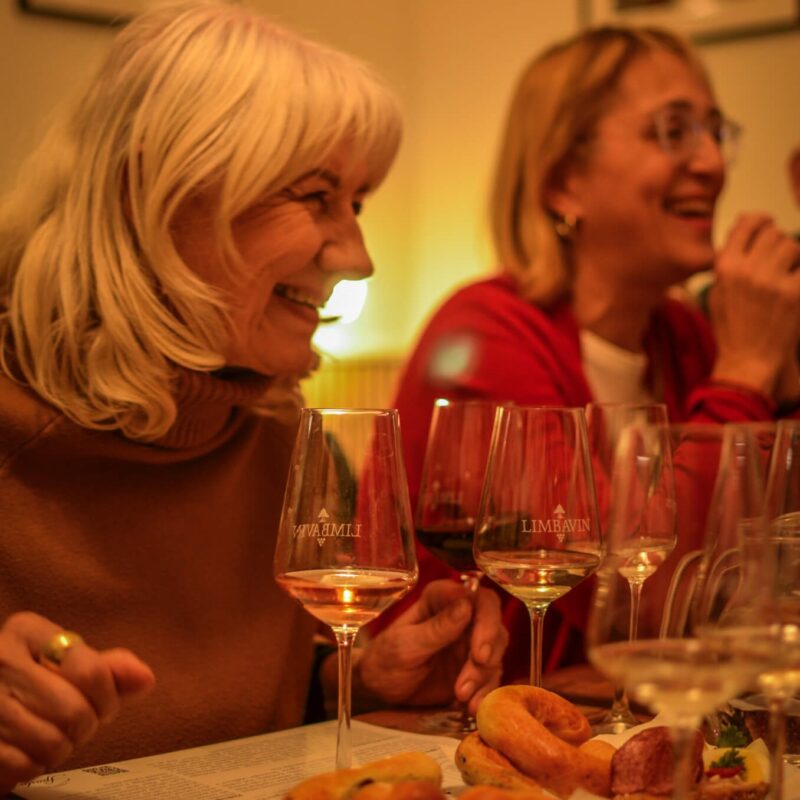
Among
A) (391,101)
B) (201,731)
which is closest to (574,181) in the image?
(391,101)

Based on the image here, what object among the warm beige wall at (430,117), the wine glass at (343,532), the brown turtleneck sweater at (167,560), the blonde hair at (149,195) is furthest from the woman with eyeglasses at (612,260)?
the warm beige wall at (430,117)

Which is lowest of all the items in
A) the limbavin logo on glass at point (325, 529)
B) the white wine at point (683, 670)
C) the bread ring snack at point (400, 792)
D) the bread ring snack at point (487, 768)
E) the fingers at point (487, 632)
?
the fingers at point (487, 632)

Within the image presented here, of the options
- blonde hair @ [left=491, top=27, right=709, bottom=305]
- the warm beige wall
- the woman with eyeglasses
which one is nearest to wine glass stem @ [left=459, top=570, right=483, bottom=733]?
the woman with eyeglasses

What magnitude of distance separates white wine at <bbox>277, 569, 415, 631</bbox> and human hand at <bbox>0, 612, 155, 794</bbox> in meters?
0.12

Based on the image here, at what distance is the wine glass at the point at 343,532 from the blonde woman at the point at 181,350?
339 mm

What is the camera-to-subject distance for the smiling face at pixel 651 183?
202 centimetres

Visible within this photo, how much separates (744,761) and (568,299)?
1397mm

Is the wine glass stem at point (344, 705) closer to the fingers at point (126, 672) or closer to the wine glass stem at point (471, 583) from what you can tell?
the fingers at point (126, 672)

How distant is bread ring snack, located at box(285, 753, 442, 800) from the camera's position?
681 millimetres

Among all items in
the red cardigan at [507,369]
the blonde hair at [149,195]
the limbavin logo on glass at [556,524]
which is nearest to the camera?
the limbavin logo on glass at [556,524]

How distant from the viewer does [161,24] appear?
4.41ft

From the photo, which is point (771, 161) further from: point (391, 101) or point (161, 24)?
point (161, 24)

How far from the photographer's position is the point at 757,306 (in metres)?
1.90

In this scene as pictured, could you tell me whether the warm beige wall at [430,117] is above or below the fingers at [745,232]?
above
